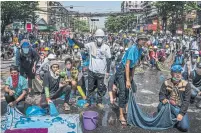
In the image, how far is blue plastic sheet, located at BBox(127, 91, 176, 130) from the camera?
5.26 metres

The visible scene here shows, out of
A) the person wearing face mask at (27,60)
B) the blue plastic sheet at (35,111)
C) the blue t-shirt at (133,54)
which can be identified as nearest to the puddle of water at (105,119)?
the blue plastic sheet at (35,111)

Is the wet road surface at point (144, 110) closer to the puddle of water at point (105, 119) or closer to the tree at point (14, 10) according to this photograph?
the puddle of water at point (105, 119)

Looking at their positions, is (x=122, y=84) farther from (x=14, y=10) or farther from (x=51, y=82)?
(x=14, y=10)

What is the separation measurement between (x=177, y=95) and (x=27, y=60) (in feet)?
14.7

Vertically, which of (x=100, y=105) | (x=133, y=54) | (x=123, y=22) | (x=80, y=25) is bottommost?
(x=100, y=105)

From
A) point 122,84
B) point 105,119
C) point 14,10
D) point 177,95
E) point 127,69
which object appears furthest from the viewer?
point 14,10

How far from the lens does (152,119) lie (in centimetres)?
539

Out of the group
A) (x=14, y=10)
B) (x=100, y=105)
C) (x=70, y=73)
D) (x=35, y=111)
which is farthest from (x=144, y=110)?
(x=14, y=10)

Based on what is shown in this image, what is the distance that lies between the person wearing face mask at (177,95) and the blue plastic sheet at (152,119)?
97mm

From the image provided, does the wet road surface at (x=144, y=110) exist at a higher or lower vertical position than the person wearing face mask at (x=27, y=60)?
lower

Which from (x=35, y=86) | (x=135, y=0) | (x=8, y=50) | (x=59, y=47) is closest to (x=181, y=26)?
(x=59, y=47)

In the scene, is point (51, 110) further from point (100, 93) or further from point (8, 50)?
point (8, 50)

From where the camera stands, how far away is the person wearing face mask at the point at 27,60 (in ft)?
25.3

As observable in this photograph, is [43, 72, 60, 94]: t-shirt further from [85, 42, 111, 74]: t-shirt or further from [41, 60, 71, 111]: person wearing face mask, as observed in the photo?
[85, 42, 111, 74]: t-shirt
